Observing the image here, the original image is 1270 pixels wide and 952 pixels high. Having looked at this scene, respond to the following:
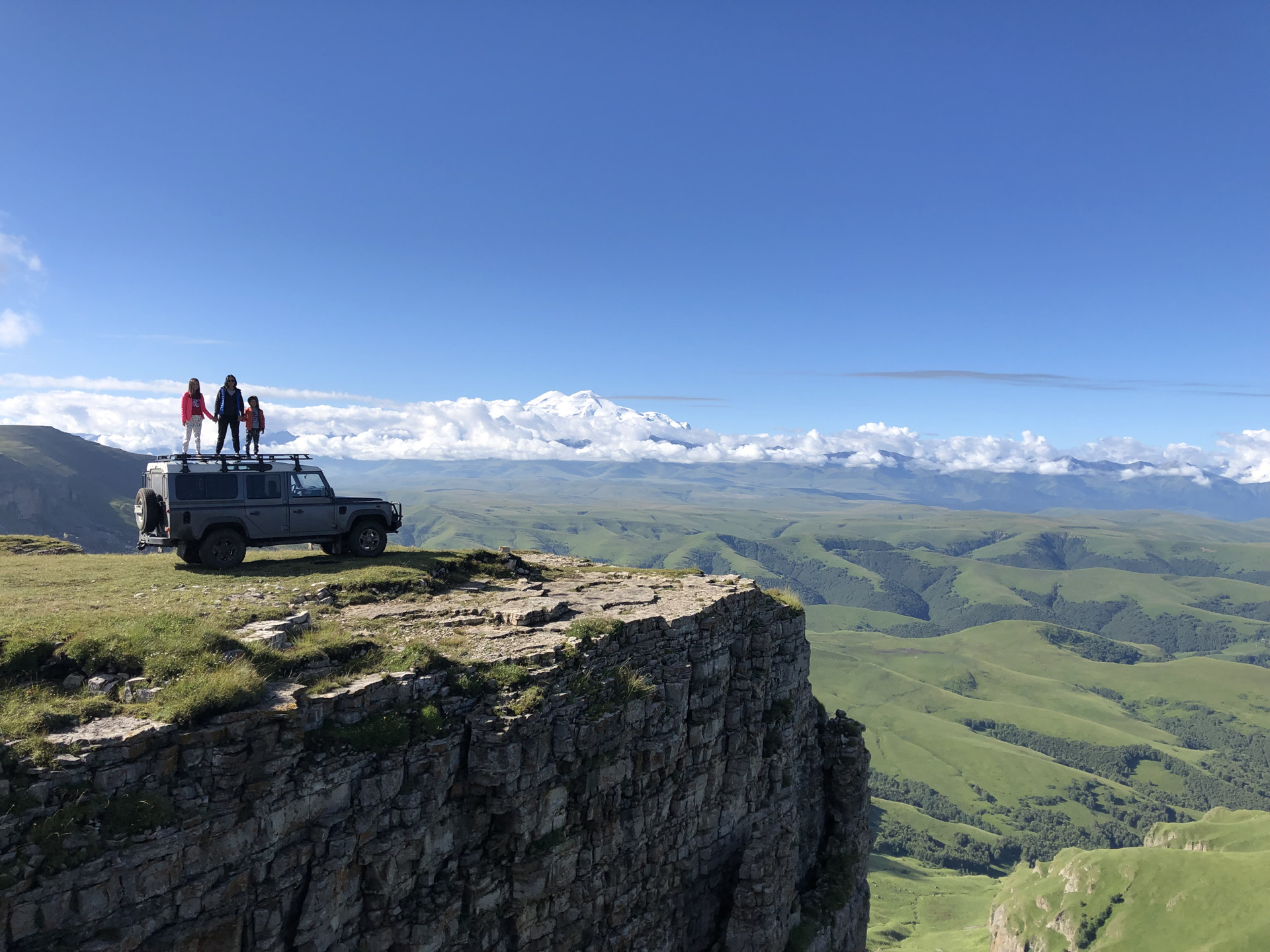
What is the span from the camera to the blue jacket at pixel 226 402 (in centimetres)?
2738

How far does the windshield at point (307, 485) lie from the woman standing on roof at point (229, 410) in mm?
4043

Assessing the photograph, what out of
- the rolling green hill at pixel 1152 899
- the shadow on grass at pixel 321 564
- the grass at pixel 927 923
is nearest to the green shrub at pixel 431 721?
the shadow on grass at pixel 321 564

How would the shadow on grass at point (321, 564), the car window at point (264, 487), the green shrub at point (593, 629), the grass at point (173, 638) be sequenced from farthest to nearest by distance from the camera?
the car window at point (264, 487)
the shadow on grass at point (321, 564)
the green shrub at point (593, 629)
the grass at point (173, 638)

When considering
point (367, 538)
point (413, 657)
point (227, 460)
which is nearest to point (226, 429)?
point (227, 460)

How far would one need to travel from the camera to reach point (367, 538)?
91.2ft

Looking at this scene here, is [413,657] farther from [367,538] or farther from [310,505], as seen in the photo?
[367,538]

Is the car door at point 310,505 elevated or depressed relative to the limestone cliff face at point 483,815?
elevated

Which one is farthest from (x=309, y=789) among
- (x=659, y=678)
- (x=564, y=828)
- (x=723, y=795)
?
(x=723, y=795)

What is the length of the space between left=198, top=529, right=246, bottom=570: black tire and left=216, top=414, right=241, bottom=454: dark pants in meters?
4.76

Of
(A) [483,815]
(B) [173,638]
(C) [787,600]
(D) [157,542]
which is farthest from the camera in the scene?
(C) [787,600]

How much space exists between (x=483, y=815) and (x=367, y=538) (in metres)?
Answer: 14.9

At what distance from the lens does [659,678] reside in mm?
21609

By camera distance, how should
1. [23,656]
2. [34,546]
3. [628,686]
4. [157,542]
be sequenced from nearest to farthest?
[23,656] → [628,686] → [157,542] → [34,546]

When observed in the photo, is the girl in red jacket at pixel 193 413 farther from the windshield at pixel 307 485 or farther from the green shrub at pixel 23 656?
the green shrub at pixel 23 656
